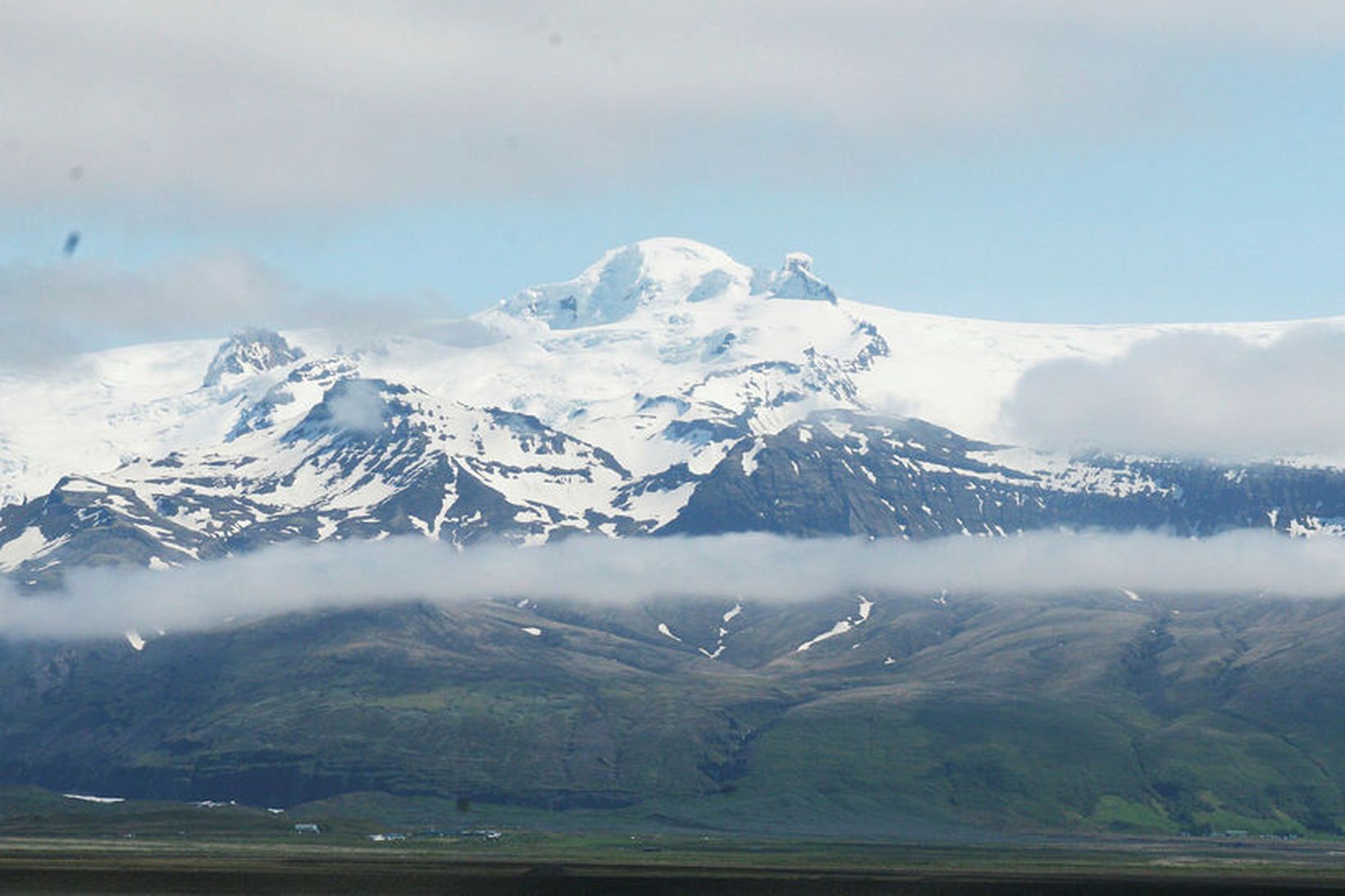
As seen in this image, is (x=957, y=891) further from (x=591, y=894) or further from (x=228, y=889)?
(x=228, y=889)

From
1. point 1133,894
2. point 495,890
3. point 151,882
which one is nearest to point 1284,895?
point 1133,894

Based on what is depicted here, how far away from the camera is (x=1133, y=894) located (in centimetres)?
19875

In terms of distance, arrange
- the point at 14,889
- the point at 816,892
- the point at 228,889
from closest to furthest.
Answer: the point at 14,889, the point at 228,889, the point at 816,892

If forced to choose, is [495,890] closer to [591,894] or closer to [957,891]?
[591,894]

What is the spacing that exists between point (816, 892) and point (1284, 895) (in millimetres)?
47906

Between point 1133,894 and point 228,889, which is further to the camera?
point 1133,894

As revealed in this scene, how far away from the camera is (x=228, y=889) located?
186 meters

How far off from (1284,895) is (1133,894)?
15232 millimetres

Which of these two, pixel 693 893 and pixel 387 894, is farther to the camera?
pixel 693 893

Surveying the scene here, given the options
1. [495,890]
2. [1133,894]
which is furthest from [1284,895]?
[495,890]

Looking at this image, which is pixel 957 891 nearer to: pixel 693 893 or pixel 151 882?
pixel 693 893

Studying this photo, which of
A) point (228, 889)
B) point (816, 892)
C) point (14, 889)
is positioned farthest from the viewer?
point (816, 892)

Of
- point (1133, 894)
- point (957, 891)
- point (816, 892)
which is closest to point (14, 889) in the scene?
point (816, 892)

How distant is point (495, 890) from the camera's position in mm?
188875
